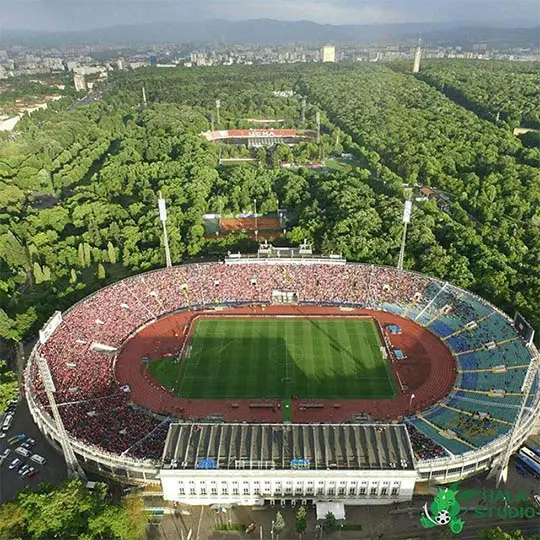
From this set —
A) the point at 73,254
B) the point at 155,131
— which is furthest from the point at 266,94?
the point at 73,254

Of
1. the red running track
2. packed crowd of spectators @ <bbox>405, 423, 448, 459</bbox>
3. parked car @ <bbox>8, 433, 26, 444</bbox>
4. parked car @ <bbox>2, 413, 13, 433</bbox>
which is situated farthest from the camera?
the red running track

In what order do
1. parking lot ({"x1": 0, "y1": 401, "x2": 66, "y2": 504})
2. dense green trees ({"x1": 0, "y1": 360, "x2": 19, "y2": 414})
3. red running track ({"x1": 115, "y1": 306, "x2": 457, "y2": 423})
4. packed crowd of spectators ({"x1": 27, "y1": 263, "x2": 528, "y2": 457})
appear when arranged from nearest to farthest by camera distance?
parking lot ({"x1": 0, "y1": 401, "x2": 66, "y2": 504})
packed crowd of spectators ({"x1": 27, "y1": 263, "x2": 528, "y2": 457})
dense green trees ({"x1": 0, "y1": 360, "x2": 19, "y2": 414})
red running track ({"x1": 115, "y1": 306, "x2": 457, "y2": 423})

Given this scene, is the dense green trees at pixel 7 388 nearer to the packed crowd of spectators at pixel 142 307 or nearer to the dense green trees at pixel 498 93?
the packed crowd of spectators at pixel 142 307

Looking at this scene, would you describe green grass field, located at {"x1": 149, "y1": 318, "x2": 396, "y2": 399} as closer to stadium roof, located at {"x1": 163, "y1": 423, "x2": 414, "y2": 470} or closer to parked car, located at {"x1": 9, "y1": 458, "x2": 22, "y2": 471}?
stadium roof, located at {"x1": 163, "y1": 423, "x2": 414, "y2": 470}

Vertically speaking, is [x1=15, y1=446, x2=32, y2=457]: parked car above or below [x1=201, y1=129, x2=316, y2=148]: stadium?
above

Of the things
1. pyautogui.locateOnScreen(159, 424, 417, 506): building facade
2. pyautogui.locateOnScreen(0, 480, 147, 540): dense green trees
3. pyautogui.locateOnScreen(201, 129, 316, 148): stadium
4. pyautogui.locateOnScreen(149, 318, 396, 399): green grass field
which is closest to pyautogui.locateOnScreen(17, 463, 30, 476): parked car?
pyautogui.locateOnScreen(0, 480, 147, 540): dense green trees

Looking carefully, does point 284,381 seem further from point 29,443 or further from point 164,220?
point 164,220

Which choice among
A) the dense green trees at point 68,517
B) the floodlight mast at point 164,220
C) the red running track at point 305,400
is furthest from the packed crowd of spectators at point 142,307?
the dense green trees at point 68,517

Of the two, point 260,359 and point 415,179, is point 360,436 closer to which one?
point 260,359
